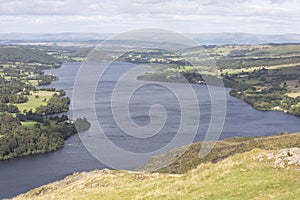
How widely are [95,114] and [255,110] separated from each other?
45.0 meters

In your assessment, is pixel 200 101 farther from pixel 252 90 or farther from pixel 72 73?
pixel 72 73

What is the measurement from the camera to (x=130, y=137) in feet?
252

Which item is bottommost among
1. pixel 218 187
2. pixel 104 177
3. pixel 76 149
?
pixel 76 149

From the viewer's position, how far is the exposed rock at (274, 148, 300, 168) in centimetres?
1692

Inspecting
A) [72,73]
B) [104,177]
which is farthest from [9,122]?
[72,73]

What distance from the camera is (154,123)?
291 feet

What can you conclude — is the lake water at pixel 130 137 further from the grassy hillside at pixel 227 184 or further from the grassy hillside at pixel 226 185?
the grassy hillside at pixel 226 185

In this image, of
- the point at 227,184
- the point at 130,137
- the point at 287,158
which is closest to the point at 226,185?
the point at 227,184

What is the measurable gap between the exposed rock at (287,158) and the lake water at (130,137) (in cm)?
4214

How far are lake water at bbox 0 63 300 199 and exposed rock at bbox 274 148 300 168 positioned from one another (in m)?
42.1

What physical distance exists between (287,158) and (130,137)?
6063cm

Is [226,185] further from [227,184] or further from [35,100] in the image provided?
[35,100]

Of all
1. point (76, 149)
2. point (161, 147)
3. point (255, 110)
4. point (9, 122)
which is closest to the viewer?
point (161, 147)

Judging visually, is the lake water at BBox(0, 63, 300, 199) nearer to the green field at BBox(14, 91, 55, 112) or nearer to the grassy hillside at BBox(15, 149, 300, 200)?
the green field at BBox(14, 91, 55, 112)
